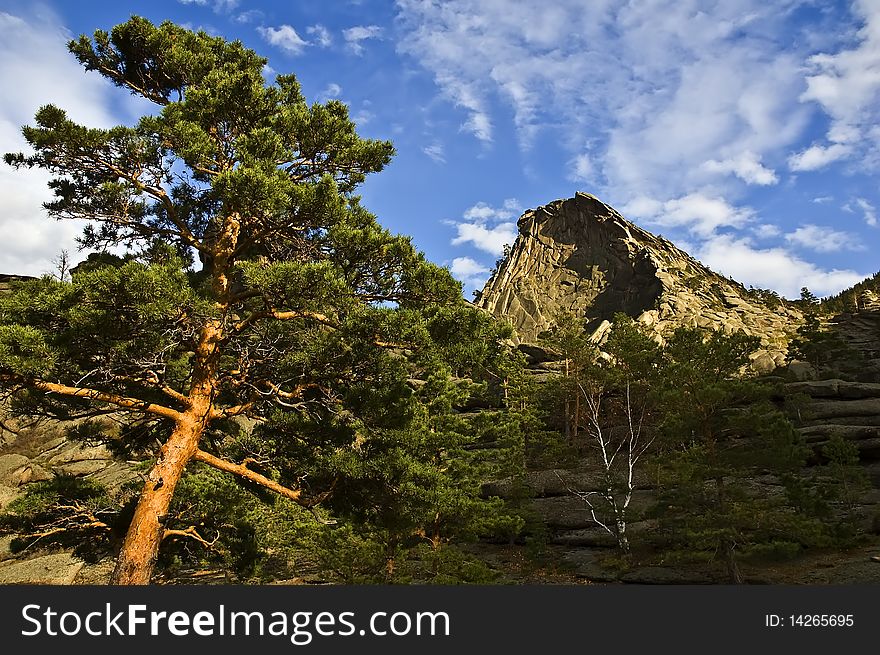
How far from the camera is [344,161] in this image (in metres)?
10.6

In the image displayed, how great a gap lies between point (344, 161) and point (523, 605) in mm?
8840

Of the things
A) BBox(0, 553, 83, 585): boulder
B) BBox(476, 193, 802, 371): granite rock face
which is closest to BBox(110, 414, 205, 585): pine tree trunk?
BBox(0, 553, 83, 585): boulder

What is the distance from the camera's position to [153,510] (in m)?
7.45

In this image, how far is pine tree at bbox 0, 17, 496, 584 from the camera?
23.4ft

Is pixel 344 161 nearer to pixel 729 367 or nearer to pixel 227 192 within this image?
pixel 227 192

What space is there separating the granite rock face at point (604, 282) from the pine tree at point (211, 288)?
142 ft

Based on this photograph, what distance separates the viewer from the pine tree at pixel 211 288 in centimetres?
714

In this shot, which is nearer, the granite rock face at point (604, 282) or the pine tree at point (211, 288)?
the pine tree at point (211, 288)

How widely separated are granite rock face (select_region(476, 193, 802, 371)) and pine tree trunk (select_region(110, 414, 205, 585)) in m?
45.2

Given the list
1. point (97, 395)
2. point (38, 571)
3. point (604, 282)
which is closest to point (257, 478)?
point (97, 395)

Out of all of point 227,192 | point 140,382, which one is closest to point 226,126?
point 227,192

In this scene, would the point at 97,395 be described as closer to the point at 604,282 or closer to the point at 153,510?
the point at 153,510

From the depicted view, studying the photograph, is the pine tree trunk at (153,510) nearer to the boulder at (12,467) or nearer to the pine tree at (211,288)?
the pine tree at (211,288)

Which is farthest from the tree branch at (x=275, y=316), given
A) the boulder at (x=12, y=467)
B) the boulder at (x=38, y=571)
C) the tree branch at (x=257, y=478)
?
the boulder at (x=12, y=467)
